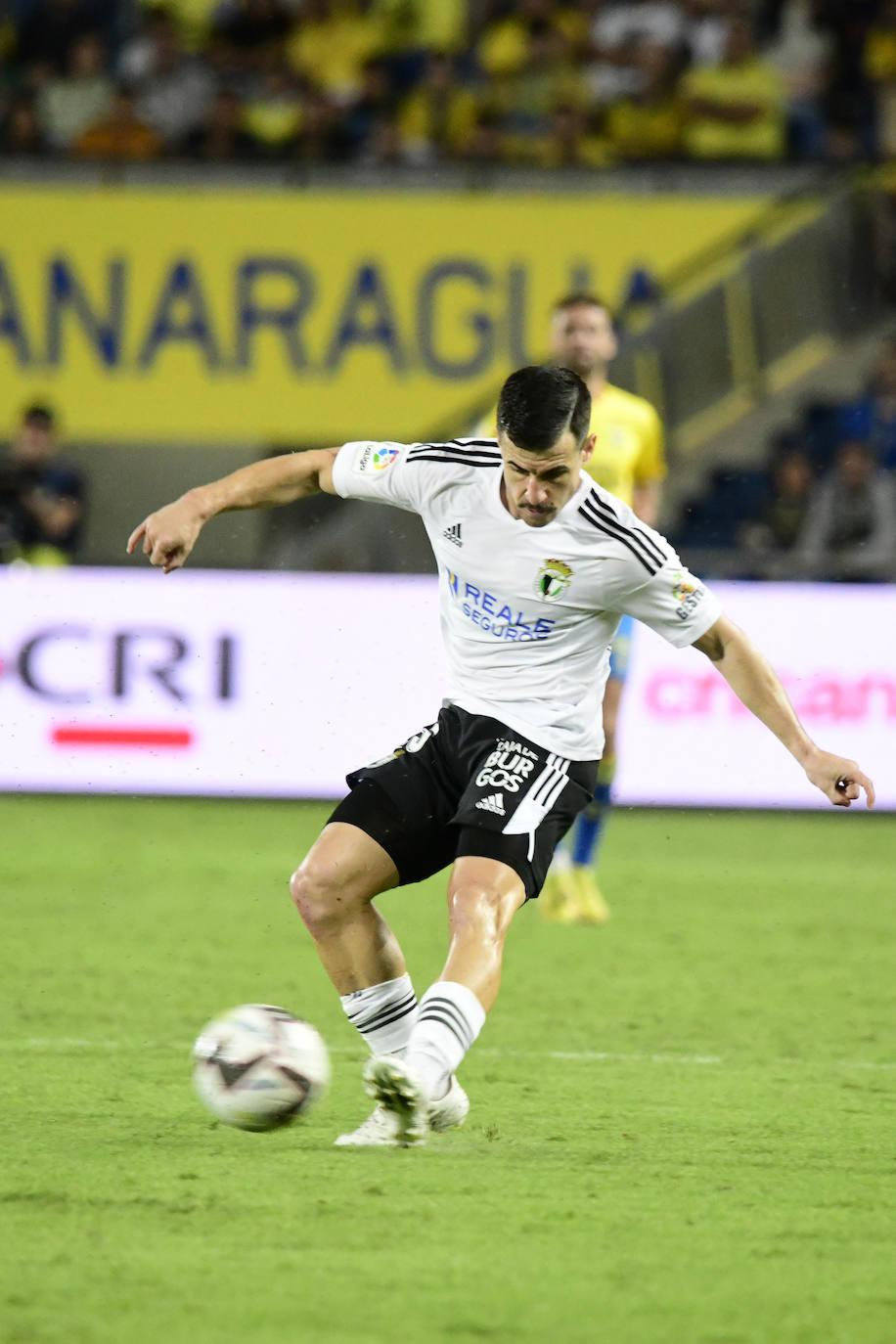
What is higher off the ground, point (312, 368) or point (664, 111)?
point (664, 111)

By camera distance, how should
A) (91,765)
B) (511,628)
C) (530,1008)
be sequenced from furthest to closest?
(91,765) < (530,1008) < (511,628)

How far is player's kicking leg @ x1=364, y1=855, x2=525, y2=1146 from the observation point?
4.11 m

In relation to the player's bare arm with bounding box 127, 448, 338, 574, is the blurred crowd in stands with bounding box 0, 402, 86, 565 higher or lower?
lower

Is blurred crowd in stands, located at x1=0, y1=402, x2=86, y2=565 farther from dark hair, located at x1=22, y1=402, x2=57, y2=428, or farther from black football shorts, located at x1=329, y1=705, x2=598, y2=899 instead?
black football shorts, located at x1=329, y1=705, x2=598, y2=899

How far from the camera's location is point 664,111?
15086mm

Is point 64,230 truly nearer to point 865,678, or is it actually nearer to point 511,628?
point 865,678

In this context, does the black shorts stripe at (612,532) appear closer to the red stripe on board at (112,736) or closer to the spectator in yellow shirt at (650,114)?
the red stripe on board at (112,736)

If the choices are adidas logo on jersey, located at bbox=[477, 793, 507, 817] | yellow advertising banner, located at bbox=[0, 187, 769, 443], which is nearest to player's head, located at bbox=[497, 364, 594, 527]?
adidas logo on jersey, located at bbox=[477, 793, 507, 817]

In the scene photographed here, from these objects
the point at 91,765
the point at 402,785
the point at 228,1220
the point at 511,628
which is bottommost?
the point at 91,765

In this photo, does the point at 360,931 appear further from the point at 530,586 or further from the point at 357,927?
the point at 530,586

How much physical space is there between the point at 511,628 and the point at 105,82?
1165 cm

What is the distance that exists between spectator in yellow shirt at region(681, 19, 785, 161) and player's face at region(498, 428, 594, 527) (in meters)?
10.9

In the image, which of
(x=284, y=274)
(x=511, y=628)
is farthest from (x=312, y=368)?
(x=511, y=628)

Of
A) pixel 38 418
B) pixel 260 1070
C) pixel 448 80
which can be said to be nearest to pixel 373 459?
pixel 260 1070
